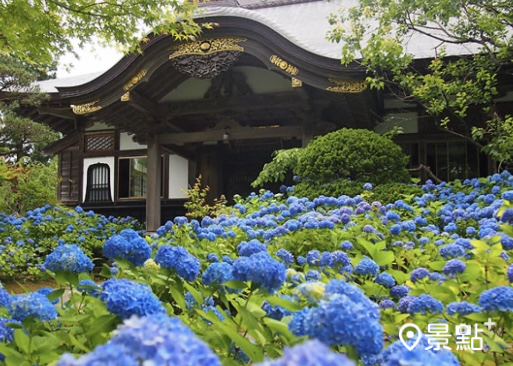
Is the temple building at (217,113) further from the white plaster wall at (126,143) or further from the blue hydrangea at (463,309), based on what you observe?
the blue hydrangea at (463,309)

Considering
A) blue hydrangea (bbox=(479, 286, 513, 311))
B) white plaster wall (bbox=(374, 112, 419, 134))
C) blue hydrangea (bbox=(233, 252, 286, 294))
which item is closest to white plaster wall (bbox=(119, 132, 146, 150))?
white plaster wall (bbox=(374, 112, 419, 134))

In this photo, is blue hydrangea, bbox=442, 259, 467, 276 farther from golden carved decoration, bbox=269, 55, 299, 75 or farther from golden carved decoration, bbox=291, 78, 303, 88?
golden carved decoration, bbox=269, 55, 299, 75

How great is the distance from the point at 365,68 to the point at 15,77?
947 centimetres

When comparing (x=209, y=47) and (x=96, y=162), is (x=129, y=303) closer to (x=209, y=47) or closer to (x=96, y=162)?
(x=209, y=47)

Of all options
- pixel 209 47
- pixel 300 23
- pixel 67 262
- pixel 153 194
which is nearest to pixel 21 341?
pixel 67 262

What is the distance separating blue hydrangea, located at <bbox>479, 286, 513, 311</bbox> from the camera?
5.49ft

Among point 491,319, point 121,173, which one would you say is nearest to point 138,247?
point 491,319

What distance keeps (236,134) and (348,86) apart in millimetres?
2599

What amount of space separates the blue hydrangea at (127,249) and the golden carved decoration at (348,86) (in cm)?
632

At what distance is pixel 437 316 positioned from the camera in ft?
6.58

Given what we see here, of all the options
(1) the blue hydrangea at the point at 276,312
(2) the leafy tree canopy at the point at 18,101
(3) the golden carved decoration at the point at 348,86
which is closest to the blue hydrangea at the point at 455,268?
(1) the blue hydrangea at the point at 276,312

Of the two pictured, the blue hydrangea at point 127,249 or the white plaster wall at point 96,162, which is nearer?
the blue hydrangea at point 127,249

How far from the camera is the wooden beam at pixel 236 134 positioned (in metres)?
9.24

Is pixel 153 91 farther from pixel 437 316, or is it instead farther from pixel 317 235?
pixel 437 316
